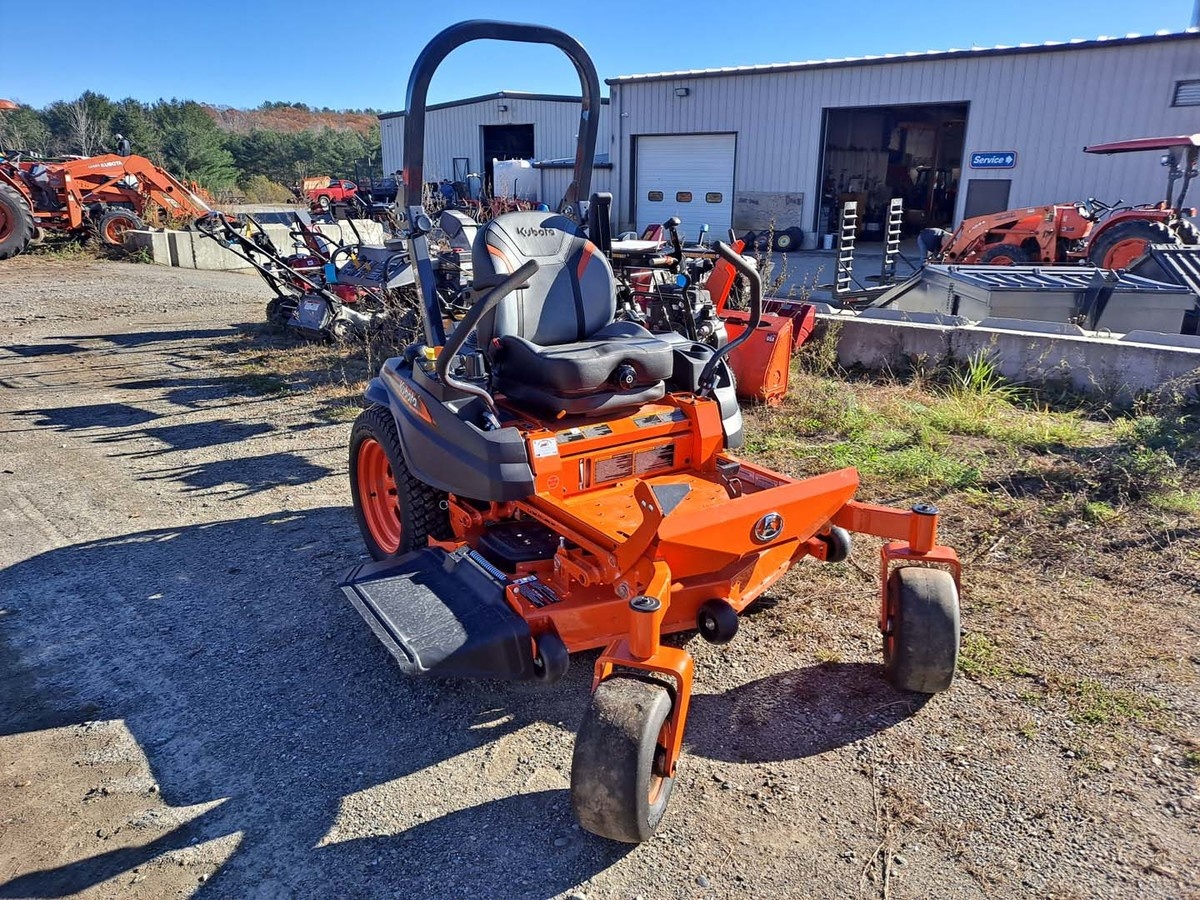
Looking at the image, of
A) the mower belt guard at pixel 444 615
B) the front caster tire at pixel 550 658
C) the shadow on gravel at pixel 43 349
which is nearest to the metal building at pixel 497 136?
the shadow on gravel at pixel 43 349

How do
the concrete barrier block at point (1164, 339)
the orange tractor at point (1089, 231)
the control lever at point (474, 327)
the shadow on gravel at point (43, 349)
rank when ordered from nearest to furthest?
the control lever at point (474, 327) < the concrete barrier block at point (1164, 339) < the shadow on gravel at point (43, 349) < the orange tractor at point (1089, 231)

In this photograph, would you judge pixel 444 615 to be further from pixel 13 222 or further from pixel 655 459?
pixel 13 222

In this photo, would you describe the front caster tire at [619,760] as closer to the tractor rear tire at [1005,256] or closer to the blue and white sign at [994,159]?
the tractor rear tire at [1005,256]

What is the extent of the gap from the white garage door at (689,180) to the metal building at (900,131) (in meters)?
0.03

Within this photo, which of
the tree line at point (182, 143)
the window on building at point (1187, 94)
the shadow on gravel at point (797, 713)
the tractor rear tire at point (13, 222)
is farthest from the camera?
the tree line at point (182, 143)

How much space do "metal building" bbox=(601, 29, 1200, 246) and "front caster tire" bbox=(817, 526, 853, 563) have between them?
15.5 meters

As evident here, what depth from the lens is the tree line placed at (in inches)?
1335

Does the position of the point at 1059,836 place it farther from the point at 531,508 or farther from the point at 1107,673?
the point at 531,508

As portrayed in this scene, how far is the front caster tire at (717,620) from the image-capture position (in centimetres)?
297

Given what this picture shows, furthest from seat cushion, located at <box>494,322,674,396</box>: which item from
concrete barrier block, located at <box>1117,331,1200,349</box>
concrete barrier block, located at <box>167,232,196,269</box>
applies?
concrete barrier block, located at <box>167,232,196,269</box>

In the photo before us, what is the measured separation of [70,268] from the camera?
15.0 metres

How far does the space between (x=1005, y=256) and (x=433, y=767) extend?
11.7 m

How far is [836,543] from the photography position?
3.59m

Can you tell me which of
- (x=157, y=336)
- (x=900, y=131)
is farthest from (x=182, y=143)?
(x=157, y=336)
